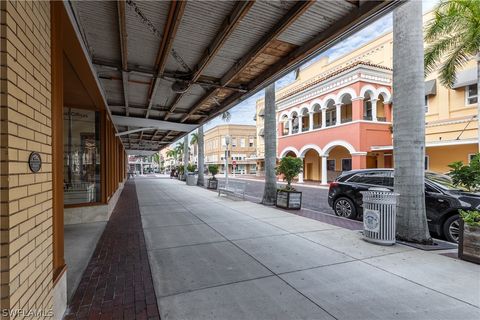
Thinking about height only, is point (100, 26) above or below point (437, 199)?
Answer: above

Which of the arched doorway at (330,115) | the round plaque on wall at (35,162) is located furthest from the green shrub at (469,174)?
the arched doorway at (330,115)

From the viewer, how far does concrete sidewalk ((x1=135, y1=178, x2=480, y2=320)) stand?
306 centimetres

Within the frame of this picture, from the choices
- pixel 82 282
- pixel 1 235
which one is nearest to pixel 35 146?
pixel 1 235

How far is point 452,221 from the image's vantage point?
5.98m

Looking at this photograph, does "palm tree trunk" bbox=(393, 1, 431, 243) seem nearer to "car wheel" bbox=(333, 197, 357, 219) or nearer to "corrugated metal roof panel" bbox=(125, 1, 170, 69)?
"car wheel" bbox=(333, 197, 357, 219)

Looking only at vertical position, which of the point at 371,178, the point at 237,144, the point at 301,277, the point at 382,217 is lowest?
the point at 301,277

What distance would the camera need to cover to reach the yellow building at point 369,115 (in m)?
15.8

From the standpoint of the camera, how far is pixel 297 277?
3912mm

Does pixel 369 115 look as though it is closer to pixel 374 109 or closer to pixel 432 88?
pixel 374 109

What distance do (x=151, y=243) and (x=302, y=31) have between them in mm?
5098

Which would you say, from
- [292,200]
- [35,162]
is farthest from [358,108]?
[35,162]

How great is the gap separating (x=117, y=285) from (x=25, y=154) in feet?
8.00

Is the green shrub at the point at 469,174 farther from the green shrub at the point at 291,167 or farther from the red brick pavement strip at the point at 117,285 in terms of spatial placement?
the red brick pavement strip at the point at 117,285

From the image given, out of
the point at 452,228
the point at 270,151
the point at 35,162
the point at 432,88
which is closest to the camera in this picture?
the point at 35,162
